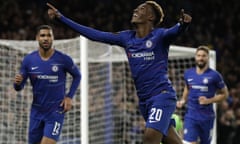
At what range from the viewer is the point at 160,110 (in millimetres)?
6793

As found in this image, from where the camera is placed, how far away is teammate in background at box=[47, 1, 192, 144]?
677 centimetres

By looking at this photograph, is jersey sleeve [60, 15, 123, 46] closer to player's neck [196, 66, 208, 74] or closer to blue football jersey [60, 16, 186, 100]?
blue football jersey [60, 16, 186, 100]

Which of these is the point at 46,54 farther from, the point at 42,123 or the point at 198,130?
the point at 198,130

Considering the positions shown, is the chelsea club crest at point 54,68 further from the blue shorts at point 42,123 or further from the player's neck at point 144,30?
the player's neck at point 144,30

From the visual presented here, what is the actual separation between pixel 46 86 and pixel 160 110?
7.07ft

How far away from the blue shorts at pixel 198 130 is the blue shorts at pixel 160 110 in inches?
130

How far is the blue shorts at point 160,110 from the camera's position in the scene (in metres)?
6.75

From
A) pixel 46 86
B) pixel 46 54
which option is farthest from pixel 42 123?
pixel 46 54

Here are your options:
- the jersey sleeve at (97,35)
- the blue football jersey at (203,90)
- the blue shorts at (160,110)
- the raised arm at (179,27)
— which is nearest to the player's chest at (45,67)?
the jersey sleeve at (97,35)

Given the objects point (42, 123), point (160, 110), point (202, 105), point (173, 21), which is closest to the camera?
point (160, 110)

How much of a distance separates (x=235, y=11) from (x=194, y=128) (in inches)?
421

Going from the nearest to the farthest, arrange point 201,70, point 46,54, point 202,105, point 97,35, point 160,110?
point 160,110 → point 97,35 → point 46,54 → point 202,105 → point 201,70

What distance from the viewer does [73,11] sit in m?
18.5

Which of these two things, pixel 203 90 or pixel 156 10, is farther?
pixel 203 90
